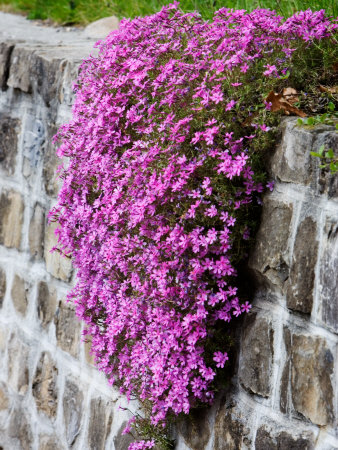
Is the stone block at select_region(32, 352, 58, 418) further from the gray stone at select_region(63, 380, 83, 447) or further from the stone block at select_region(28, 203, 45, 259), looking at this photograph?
the stone block at select_region(28, 203, 45, 259)

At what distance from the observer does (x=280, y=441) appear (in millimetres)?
1997

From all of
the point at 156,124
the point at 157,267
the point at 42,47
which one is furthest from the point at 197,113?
the point at 42,47

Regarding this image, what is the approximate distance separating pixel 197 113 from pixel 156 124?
0.22m

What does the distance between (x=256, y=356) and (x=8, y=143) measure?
7.20ft

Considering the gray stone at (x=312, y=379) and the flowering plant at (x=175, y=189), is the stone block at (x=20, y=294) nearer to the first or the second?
the flowering plant at (x=175, y=189)

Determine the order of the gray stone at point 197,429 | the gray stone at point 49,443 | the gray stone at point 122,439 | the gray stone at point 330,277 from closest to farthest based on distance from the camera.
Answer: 1. the gray stone at point 330,277
2. the gray stone at point 197,429
3. the gray stone at point 122,439
4. the gray stone at point 49,443

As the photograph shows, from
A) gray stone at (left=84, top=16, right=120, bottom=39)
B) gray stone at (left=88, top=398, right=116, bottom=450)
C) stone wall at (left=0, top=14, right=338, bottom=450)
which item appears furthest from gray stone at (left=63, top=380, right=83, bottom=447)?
gray stone at (left=84, top=16, right=120, bottom=39)

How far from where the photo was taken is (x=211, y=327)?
2150mm

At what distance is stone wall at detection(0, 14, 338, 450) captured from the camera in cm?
188

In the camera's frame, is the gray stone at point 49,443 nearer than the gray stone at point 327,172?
No

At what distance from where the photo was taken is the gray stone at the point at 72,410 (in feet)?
10.1

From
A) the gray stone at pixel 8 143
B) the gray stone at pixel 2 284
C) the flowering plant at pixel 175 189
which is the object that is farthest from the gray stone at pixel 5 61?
the flowering plant at pixel 175 189

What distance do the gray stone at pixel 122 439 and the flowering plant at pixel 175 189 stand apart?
0.20 meters

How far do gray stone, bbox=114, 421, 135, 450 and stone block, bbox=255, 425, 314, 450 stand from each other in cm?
73
